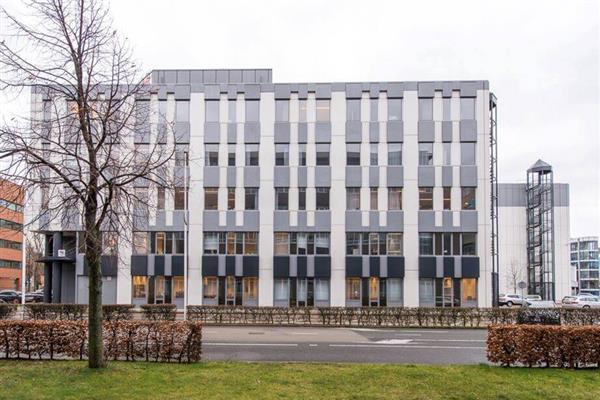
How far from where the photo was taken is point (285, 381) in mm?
10477

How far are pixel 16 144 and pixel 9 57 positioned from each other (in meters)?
1.80

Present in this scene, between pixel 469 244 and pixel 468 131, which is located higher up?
pixel 468 131

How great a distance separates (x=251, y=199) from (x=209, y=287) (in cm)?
743

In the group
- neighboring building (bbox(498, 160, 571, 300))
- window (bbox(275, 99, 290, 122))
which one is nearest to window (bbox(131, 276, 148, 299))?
window (bbox(275, 99, 290, 122))

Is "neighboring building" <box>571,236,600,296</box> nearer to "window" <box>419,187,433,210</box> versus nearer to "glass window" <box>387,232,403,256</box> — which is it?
"window" <box>419,187,433,210</box>

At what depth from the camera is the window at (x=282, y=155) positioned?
38.9 m

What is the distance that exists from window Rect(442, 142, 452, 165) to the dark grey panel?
1.07 metres

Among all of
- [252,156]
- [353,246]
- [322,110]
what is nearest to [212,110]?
[252,156]

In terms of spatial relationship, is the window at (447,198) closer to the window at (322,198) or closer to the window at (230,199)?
the window at (322,198)

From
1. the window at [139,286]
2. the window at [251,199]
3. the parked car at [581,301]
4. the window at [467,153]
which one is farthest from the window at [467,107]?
the window at [139,286]

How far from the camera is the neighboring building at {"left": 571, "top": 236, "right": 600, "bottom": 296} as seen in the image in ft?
456

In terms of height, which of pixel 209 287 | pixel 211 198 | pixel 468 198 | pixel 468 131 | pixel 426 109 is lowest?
pixel 209 287

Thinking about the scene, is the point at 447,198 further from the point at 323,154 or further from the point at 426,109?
the point at 323,154

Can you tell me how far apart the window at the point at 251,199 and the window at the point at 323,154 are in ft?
17.8
